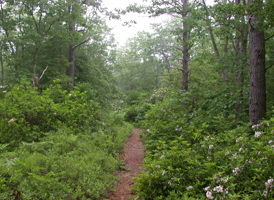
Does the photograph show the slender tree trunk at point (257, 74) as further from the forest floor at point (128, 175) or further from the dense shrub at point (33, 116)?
the dense shrub at point (33, 116)

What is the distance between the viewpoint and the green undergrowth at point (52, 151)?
3024mm

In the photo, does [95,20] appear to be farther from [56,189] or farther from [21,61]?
[56,189]

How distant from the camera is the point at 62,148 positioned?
468 cm

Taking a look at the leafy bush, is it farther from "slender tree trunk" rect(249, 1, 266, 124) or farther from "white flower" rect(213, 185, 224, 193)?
"slender tree trunk" rect(249, 1, 266, 124)

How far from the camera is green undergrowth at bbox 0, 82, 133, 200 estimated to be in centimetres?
302

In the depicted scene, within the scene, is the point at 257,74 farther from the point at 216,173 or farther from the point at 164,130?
the point at 216,173

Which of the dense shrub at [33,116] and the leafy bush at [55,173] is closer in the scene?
the leafy bush at [55,173]

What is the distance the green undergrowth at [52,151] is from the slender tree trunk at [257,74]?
11.7 feet

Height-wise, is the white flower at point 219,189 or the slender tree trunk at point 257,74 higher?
the slender tree trunk at point 257,74

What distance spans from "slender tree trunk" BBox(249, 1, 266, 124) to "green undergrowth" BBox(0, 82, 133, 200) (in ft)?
11.7

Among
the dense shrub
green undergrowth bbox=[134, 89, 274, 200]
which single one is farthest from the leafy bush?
green undergrowth bbox=[134, 89, 274, 200]

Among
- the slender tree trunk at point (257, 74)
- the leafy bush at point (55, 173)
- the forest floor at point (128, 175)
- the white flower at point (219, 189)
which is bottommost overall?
the forest floor at point (128, 175)

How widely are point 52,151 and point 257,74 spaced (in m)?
5.05

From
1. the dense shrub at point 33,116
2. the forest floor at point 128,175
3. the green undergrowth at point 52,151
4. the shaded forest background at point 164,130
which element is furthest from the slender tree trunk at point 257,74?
the dense shrub at point 33,116
